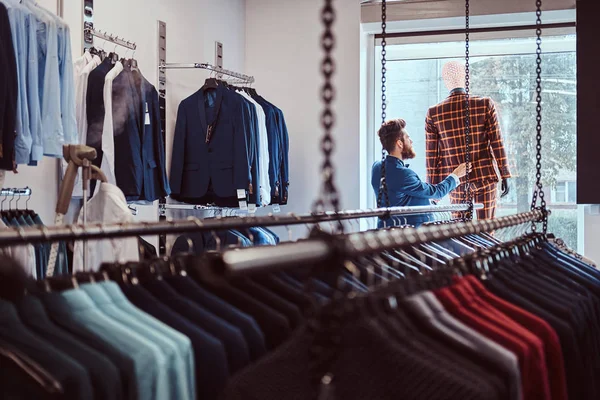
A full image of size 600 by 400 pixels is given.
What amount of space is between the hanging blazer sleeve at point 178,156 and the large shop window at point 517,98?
6.44ft

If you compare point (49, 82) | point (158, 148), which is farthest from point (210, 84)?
point (49, 82)

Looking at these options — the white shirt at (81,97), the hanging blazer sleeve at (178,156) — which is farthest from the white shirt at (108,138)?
the hanging blazer sleeve at (178,156)

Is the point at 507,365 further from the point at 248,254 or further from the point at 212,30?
the point at 212,30

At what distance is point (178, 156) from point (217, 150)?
10.7 inches

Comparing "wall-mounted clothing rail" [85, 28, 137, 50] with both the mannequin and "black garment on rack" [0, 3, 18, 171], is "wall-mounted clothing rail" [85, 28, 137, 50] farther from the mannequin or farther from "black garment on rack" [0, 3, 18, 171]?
the mannequin

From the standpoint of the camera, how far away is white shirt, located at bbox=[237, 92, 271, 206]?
521 centimetres

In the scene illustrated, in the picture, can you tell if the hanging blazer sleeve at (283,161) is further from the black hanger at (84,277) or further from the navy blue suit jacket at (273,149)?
the black hanger at (84,277)

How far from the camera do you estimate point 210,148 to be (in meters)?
5.02

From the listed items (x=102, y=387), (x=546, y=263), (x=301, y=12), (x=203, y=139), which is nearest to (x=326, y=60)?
(x=102, y=387)

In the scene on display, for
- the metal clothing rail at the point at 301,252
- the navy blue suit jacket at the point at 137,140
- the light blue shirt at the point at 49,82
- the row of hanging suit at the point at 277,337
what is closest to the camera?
the metal clothing rail at the point at 301,252

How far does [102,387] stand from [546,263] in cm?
124

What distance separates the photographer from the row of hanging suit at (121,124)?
3971 millimetres

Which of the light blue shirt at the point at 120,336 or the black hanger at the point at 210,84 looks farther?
the black hanger at the point at 210,84

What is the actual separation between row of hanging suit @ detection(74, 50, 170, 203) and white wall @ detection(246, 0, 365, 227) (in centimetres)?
196
